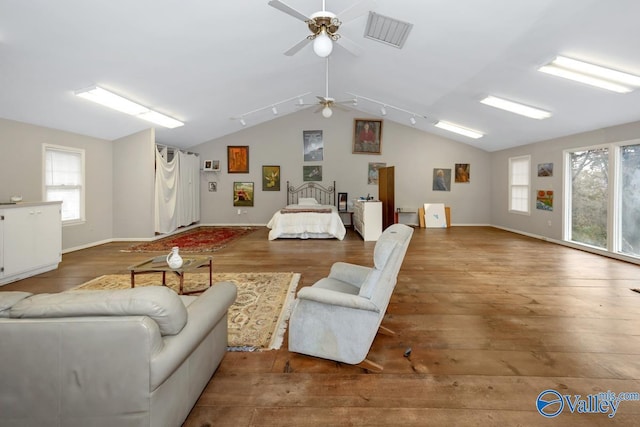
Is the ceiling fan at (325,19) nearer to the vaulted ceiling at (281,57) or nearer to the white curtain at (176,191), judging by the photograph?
the vaulted ceiling at (281,57)

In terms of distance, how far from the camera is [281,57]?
223 inches

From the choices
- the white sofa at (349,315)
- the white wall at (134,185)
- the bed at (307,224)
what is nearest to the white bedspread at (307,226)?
the bed at (307,224)

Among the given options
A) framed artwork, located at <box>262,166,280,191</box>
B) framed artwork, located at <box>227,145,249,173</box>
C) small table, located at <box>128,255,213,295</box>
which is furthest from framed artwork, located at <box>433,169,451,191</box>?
small table, located at <box>128,255,213,295</box>

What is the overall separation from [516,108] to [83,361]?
722 cm

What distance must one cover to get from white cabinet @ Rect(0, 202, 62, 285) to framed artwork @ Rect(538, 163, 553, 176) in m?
9.66

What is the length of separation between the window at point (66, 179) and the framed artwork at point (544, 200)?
33.2ft

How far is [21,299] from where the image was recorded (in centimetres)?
150

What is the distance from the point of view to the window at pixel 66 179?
5.77 m

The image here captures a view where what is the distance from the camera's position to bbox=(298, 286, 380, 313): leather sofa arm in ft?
6.89

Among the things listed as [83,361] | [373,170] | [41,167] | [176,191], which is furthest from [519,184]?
[41,167]

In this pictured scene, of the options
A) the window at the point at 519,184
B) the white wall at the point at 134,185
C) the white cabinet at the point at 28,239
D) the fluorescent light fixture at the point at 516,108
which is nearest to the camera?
the white cabinet at the point at 28,239

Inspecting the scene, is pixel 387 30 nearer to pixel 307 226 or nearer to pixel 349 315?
pixel 349 315

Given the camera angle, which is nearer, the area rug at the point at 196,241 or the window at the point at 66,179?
the window at the point at 66,179

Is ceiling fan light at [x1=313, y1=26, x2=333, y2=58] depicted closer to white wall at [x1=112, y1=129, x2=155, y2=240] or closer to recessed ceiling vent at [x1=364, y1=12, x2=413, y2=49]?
recessed ceiling vent at [x1=364, y1=12, x2=413, y2=49]
